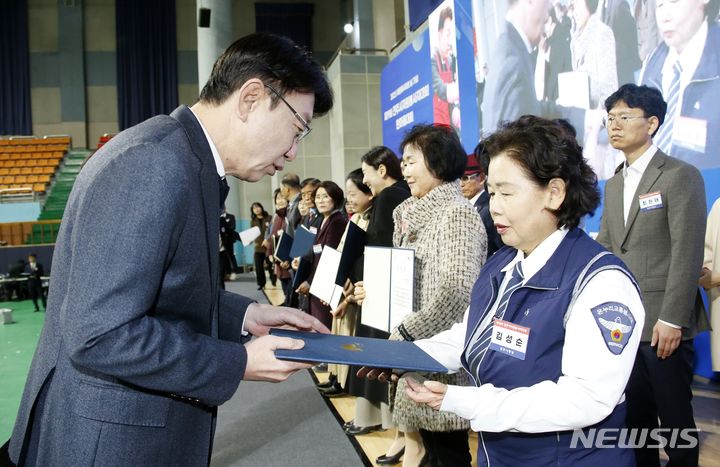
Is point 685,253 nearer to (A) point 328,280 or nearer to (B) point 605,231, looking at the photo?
(B) point 605,231

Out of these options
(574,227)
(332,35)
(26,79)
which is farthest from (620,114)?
(26,79)

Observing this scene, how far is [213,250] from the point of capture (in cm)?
104

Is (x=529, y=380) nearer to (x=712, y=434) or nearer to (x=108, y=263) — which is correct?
(x=108, y=263)

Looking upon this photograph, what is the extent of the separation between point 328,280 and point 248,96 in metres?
2.18

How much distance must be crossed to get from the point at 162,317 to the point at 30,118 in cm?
1945

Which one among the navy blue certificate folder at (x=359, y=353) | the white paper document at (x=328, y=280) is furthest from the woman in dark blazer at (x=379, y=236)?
the navy blue certificate folder at (x=359, y=353)

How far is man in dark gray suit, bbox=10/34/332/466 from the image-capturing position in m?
0.88

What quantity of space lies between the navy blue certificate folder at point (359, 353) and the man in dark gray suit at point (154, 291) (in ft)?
0.17

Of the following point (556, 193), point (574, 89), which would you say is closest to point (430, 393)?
point (556, 193)

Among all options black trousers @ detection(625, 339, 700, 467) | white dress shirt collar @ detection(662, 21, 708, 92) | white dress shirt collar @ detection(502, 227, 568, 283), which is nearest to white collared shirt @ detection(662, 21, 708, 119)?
white dress shirt collar @ detection(662, 21, 708, 92)

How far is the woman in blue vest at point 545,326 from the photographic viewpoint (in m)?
1.07

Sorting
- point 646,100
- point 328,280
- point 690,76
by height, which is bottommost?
point 328,280

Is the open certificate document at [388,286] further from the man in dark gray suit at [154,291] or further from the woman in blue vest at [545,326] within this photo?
the man in dark gray suit at [154,291]

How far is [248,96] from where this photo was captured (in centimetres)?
113
